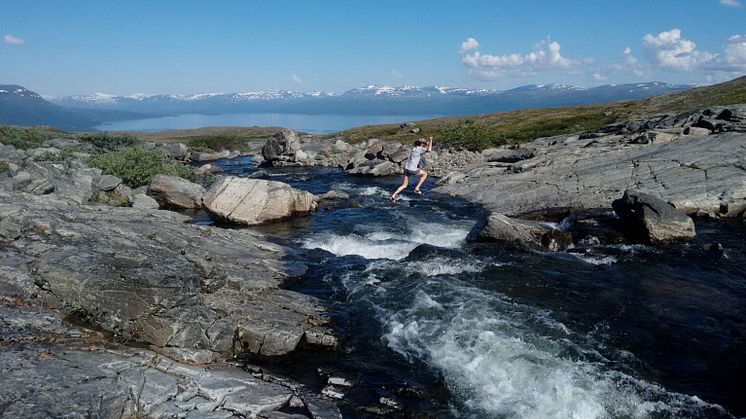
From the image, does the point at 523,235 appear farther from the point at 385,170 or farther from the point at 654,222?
the point at 385,170

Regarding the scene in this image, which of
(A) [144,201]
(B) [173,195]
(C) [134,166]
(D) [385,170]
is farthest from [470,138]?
(A) [144,201]

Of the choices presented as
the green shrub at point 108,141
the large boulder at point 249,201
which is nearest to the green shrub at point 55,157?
the large boulder at point 249,201

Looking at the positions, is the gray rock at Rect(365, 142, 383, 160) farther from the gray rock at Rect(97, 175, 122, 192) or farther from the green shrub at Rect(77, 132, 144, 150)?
the gray rock at Rect(97, 175, 122, 192)

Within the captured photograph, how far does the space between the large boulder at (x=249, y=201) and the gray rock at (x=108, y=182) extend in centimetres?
838

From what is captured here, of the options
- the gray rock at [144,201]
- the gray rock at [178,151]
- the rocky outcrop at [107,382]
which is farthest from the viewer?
the gray rock at [178,151]

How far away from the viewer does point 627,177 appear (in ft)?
105

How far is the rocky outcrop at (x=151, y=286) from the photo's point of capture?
12.6 metres

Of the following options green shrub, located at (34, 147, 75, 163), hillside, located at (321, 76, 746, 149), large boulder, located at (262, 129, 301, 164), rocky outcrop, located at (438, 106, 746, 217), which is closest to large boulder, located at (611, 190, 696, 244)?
rocky outcrop, located at (438, 106, 746, 217)

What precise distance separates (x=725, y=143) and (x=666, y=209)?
595 inches

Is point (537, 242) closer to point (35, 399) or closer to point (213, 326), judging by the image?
point (213, 326)

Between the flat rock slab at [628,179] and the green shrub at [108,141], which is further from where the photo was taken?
the green shrub at [108,141]

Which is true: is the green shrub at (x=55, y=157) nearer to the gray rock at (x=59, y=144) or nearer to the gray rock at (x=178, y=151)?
the gray rock at (x=59, y=144)

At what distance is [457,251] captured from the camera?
70.0 ft

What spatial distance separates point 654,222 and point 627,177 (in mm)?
10864
